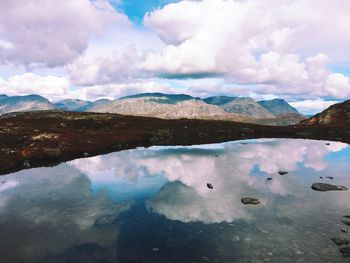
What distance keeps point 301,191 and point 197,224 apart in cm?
1565

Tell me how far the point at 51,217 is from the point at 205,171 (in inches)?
969

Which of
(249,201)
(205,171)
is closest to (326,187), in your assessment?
(249,201)

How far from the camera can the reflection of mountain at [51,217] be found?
21.4 metres

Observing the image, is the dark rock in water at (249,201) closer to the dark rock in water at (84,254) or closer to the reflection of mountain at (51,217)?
the reflection of mountain at (51,217)

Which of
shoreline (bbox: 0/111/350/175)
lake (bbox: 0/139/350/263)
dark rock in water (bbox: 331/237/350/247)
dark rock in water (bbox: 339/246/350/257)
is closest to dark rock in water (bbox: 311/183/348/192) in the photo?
lake (bbox: 0/139/350/263)

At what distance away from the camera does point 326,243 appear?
70.4 ft

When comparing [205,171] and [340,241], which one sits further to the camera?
[205,171]

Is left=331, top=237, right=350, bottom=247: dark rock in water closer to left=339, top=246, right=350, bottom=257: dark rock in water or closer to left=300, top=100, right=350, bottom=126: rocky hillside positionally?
left=339, top=246, right=350, bottom=257: dark rock in water

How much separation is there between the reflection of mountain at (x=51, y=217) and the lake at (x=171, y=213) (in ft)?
0.28

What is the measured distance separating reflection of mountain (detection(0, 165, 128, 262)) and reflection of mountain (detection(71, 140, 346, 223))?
4990 millimetres

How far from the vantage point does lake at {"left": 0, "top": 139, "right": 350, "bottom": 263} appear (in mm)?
20516

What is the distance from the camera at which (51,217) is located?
26.9 meters

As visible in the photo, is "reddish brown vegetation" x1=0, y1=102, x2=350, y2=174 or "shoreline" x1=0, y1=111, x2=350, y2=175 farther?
"reddish brown vegetation" x1=0, y1=102, x2=350, y2=174

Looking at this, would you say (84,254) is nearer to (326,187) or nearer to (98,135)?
(326,187)
